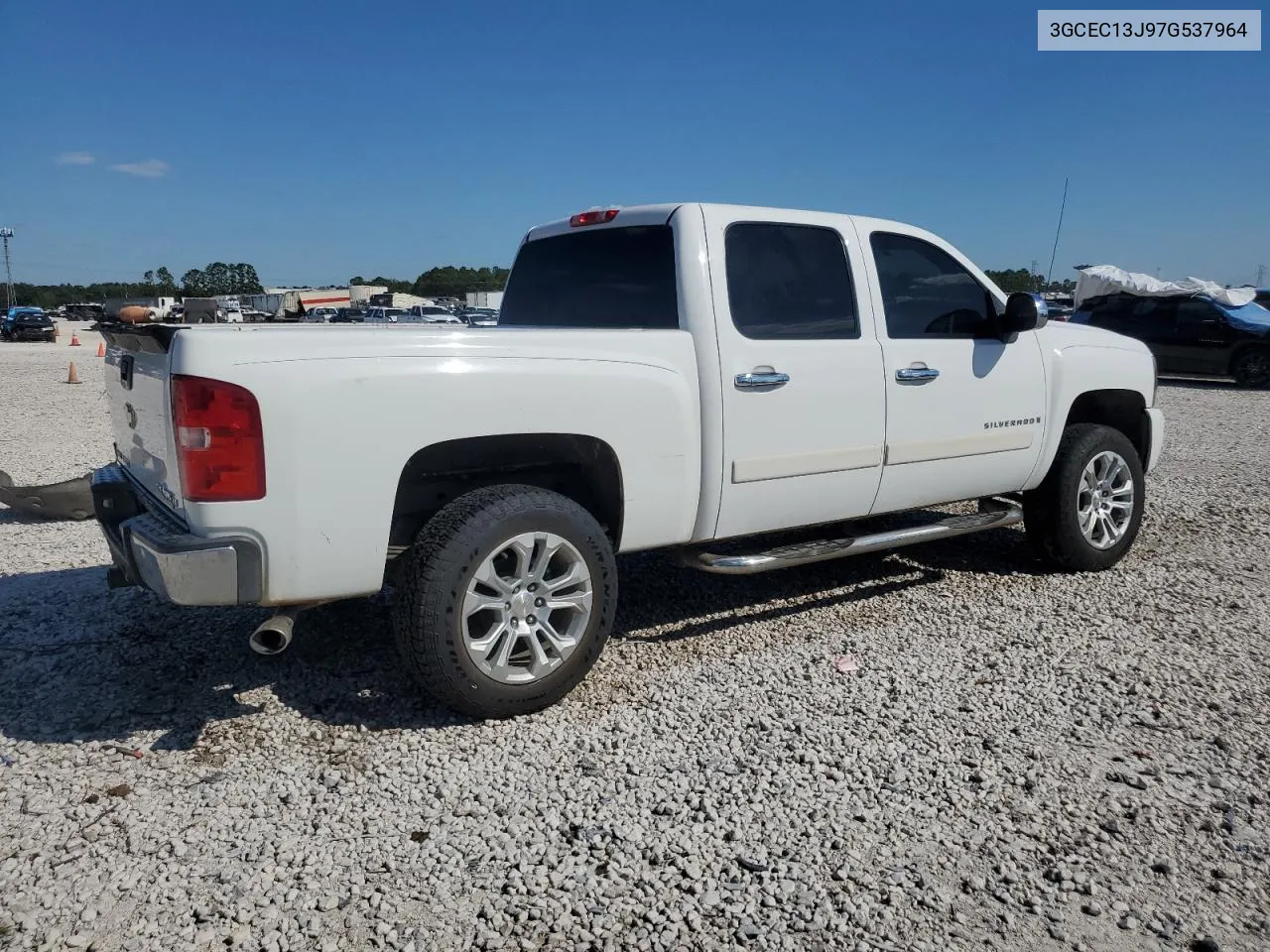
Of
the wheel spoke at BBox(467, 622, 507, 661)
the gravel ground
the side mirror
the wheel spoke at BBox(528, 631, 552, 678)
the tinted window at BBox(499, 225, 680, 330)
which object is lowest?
the gravel ground

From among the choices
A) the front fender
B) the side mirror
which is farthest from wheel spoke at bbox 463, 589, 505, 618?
the front fender

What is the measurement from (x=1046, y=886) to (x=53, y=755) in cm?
326

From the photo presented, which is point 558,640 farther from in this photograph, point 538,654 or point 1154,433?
point 1154,433

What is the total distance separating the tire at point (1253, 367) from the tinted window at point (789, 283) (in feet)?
53.8

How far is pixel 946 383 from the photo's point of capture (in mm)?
4738

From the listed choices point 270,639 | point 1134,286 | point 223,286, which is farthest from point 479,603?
point 223,286

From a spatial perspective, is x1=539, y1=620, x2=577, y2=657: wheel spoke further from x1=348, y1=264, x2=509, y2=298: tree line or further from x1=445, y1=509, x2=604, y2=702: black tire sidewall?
x1=348, y1=264, x2=509, y2=298: tree line

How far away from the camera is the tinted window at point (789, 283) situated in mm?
4160

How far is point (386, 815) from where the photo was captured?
9.85 ft

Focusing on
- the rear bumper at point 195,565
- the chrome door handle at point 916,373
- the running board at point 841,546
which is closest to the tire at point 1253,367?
the running board at point 841,546

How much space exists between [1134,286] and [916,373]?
19.7 meters

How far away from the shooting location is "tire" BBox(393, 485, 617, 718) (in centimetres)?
337

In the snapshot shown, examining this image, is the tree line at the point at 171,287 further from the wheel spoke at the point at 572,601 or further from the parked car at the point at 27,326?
the wheel spoke at the point at 572,601

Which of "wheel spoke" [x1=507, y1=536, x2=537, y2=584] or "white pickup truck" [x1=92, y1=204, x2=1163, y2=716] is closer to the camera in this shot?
"white pickup truck" [x1=92, y1=204, x2=1163, y2=716]
